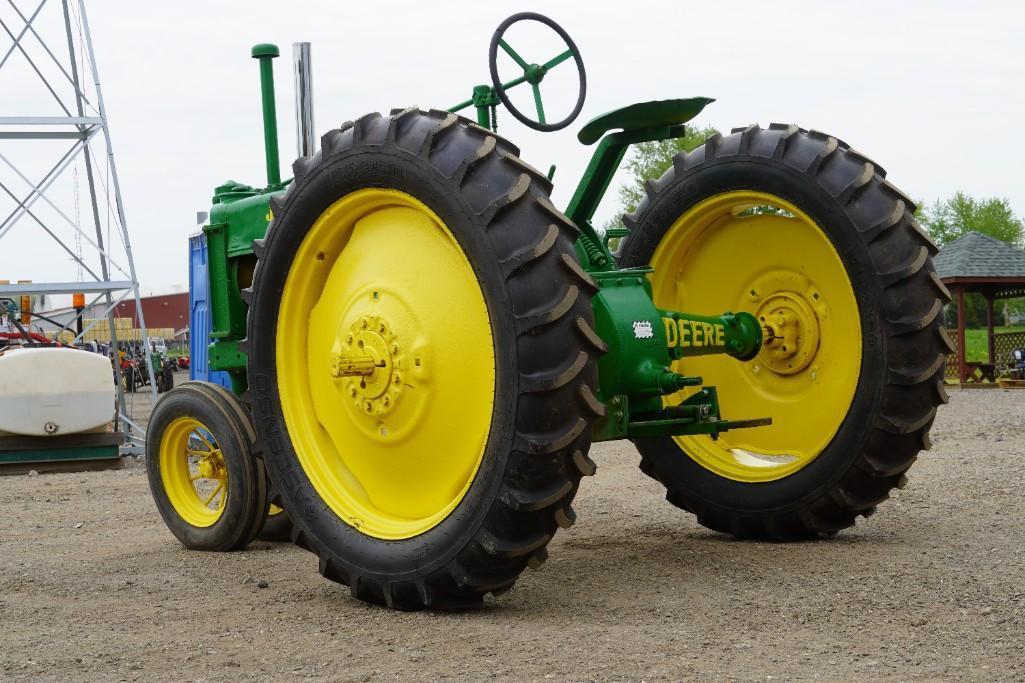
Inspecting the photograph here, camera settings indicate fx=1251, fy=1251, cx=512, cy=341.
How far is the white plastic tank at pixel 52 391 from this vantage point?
10695 millimetres

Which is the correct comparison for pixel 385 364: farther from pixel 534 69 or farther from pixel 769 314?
pixel 769 314

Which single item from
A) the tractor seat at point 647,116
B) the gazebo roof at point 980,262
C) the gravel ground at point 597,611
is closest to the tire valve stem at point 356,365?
the gravel ground at point 597,611

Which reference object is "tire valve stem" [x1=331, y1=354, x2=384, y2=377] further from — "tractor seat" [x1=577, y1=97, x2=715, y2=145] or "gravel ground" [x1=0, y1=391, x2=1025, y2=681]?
"tractor seat" [x1=577, y1=97, x2=715, y2=145]

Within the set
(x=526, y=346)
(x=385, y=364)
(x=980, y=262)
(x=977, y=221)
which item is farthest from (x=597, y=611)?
(x=977, y=221)

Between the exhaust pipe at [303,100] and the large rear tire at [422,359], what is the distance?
247 centimetres

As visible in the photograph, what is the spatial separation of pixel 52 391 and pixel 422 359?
7.24 m

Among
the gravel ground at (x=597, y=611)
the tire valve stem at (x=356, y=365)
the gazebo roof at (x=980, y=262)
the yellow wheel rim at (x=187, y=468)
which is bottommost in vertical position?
the gravel ground at (x=597, y=611)

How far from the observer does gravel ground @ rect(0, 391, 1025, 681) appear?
3.72 m

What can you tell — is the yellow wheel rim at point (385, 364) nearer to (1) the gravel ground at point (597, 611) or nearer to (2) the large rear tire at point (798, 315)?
(1) the gravel ground at point (597, 611)

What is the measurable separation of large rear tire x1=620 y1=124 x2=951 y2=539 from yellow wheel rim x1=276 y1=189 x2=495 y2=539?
71.1 inches

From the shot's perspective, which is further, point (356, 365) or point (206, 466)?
point (206, 466)

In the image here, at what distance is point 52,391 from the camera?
1077cm

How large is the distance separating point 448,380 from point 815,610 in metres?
1.51

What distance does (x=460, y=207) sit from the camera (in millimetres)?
4250
